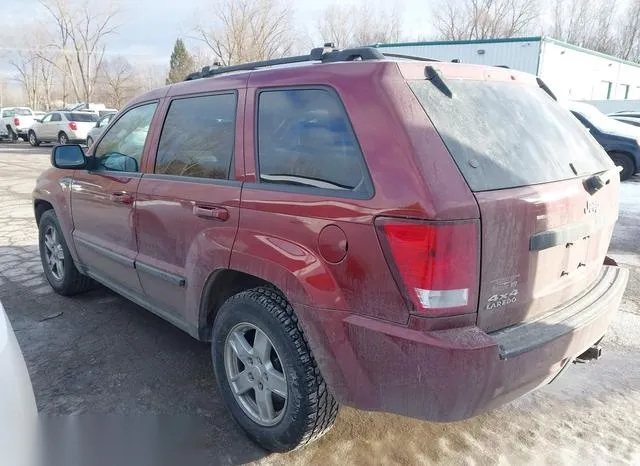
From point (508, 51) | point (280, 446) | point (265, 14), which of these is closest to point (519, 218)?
point (280, 446)

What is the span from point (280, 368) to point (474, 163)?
1325 mm

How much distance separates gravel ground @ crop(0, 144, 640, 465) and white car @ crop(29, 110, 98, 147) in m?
18.8

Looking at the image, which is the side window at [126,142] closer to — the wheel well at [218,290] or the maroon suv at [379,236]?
the maroon suv at [379,236]

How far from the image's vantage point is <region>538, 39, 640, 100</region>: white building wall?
23.5 meters

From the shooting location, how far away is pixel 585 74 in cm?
2944

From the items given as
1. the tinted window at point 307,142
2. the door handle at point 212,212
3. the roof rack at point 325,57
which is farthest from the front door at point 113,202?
the tinted window at point 307,142

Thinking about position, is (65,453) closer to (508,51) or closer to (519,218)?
(519,218)

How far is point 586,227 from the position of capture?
2.42 metres

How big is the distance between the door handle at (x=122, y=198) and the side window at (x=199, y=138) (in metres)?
0.32

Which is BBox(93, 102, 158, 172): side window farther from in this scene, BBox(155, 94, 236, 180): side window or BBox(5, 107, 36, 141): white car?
BBox(5, 107, 36, 141): white car

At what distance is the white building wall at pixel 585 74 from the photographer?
2350 cm

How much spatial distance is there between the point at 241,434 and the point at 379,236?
1.45m

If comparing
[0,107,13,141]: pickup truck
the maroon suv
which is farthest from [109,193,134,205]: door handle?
[0,107,13,141]: pickup truck

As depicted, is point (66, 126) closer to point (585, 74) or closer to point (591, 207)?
point (591, 207)
